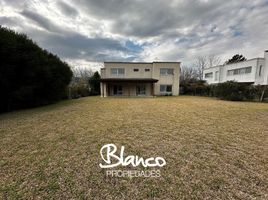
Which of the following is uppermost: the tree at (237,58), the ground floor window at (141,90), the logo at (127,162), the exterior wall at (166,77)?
the tree at (237,58)

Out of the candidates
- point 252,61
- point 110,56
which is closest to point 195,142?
point 252,61

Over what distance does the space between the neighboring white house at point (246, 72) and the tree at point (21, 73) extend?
29583 millimetres

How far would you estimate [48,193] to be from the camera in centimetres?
213

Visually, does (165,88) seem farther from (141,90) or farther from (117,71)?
(117,71)

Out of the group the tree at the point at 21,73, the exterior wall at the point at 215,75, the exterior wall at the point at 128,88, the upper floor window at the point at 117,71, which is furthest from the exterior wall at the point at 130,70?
the exterior wall at the point at 215,75

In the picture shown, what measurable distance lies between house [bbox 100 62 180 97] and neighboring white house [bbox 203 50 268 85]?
12348 millimetres

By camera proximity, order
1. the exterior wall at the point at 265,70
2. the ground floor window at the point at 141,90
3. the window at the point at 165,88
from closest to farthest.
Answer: the exterior wall at the point at 265,70 → the ground floor window at the point at 141,90 → the window at the point at 165,88

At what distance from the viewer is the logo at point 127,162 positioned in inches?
107

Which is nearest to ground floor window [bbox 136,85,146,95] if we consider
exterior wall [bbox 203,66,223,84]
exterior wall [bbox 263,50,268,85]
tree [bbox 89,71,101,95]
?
tree [bbox 89,71,101,95]

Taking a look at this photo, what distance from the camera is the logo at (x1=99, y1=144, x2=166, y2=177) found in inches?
107

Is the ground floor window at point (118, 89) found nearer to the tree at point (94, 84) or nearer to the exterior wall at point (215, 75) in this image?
the tree at point (94, 84)

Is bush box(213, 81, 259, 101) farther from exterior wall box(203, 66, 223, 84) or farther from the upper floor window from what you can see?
the upper floor window

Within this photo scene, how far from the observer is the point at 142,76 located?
23.8 m

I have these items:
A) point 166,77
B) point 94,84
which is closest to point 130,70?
point 166,77
